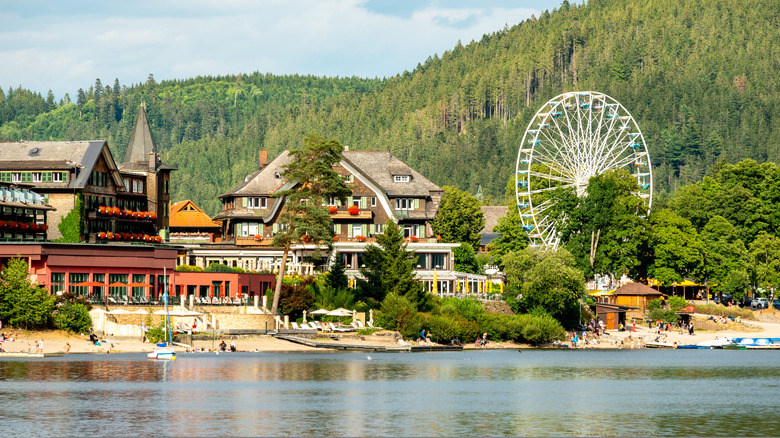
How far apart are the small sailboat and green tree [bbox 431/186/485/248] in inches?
2812

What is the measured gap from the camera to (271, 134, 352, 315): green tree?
106 m

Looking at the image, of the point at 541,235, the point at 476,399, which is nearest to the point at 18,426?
the point at 476,399

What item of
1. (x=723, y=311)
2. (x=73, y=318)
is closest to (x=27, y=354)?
(x=73, y=318)

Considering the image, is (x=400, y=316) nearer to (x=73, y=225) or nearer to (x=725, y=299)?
(x=73, y=225)

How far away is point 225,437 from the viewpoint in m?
50.9

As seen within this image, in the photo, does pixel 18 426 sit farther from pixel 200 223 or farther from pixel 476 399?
pixel 200 223


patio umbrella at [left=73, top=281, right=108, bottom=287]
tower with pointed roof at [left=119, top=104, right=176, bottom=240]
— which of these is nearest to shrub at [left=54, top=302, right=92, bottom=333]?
patio umbrella at [left=73, top=281, right=108, bottom=287]

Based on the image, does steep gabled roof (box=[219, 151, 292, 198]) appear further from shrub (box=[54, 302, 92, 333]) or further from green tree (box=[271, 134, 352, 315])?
shrub (box=[54, 302, 92, 333])

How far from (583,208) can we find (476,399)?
7364 centimetres

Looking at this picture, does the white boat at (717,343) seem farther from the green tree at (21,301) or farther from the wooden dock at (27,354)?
the green tree at (21,301)

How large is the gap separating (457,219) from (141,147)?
153 feet

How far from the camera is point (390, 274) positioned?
355ft

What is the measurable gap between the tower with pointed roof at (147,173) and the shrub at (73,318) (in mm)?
32894

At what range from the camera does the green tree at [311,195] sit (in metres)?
106
